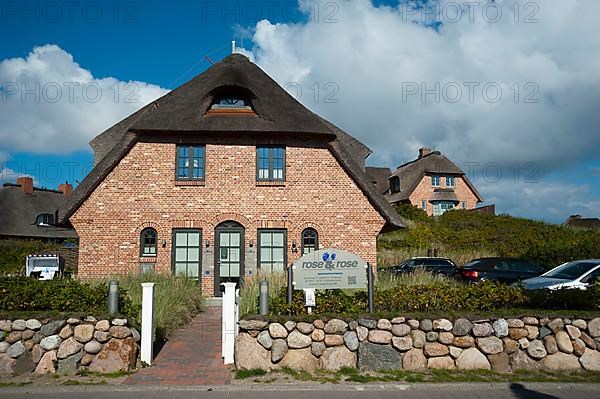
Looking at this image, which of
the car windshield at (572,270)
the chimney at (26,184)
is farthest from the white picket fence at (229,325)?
the chimney at (26,184)

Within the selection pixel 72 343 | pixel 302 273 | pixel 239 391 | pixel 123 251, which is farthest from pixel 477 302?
pixel 123 251

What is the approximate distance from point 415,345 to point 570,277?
25.4ft

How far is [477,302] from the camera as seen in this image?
8.23 meters

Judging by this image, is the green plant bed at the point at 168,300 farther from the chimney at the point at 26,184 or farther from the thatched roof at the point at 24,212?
the chimney at the point at 26,184

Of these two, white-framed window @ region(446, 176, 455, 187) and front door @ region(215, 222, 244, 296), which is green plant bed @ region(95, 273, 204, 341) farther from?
white-framed window @ region(446, 176, 455, 187)

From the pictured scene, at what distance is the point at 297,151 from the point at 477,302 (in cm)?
1005

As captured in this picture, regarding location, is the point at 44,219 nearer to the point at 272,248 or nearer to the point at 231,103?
the point at 231,103

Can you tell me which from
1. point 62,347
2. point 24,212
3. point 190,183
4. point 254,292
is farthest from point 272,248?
point 24,212

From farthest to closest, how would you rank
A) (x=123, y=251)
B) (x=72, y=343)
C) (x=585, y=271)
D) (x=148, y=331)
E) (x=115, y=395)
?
(x=123, y=251) → (x=585, y=271) → (x=148, y=331) → (x=72, y=343) → (x=115, y=395)

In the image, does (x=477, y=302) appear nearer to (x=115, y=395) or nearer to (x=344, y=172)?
(x=115, y=395)

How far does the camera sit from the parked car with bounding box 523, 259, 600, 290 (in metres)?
12.4

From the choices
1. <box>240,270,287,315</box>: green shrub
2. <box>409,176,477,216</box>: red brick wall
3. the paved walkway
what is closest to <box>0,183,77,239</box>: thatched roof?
<box>409,176,477,216</box>: red brick wall

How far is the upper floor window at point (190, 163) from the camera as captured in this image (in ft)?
55.2

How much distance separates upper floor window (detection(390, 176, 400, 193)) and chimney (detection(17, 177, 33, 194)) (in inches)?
1351
